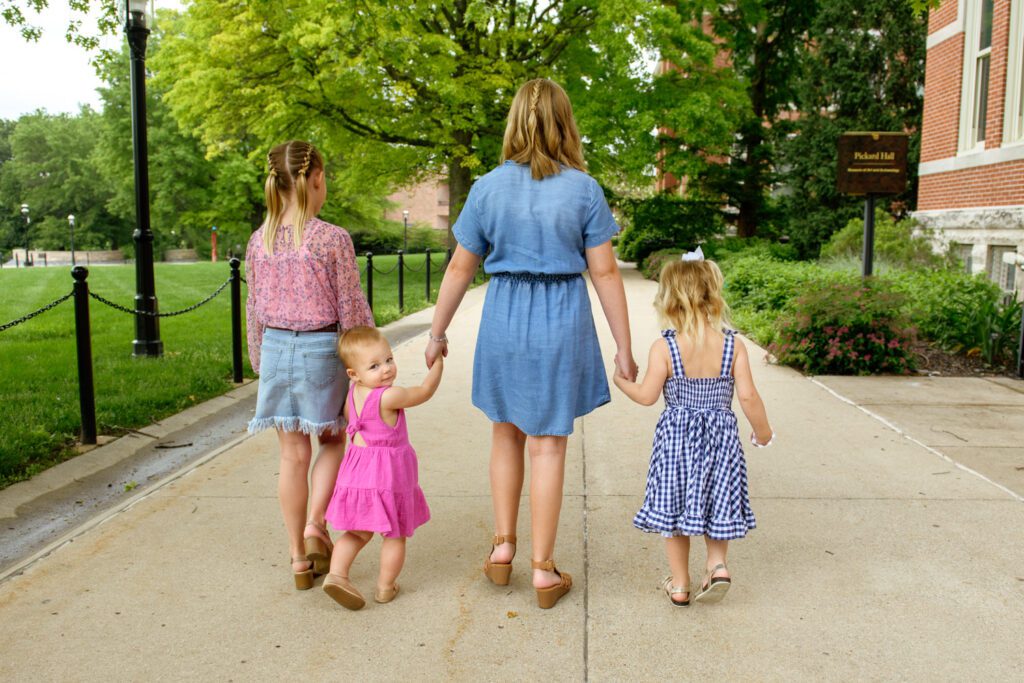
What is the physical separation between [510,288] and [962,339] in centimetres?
759

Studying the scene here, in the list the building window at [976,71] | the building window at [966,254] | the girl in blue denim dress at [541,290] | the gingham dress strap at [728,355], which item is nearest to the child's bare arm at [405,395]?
the girl in blue denim dress at [541,290]

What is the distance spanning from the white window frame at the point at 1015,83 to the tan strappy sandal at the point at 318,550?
12.1 m

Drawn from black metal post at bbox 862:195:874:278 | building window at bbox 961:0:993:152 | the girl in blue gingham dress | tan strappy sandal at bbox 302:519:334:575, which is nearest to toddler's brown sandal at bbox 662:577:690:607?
the girl in blue gingham dress

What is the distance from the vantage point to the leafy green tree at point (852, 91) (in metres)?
19.5

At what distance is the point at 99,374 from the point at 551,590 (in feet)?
20.8

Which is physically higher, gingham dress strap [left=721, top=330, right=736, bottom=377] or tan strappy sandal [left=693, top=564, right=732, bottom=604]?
gingham dress strap [left=721, top=330, right=736, bottom=377]

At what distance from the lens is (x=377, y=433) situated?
345 centimetres

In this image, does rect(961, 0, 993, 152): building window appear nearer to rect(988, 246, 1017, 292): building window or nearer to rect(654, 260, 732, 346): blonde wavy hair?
rect(988, 246, 1017, 292): building window

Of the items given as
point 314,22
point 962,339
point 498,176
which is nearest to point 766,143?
point 314,22

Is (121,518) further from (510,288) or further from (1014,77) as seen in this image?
(1014,77)

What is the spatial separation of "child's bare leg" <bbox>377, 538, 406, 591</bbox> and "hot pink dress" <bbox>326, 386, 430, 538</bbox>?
0.15 feet

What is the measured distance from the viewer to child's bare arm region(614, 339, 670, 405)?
11.0ft

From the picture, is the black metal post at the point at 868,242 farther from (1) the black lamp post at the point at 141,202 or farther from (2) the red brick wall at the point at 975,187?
(1) the black lamp post at the point at 141,202

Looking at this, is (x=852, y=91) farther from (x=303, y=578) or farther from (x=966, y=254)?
(x=303, y=578)
